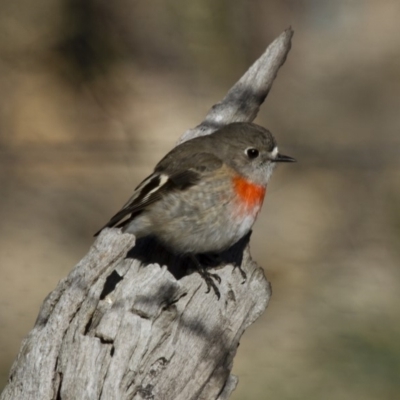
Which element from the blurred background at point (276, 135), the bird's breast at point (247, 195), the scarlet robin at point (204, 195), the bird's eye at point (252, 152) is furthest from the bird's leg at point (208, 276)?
the blurred background at point (276, 135)

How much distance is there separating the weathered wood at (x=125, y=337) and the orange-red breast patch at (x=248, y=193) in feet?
2.39

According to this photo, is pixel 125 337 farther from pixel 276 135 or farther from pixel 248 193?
pixel 276 135

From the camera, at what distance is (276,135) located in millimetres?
9281

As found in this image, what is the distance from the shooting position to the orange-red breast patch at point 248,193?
5.59 meters

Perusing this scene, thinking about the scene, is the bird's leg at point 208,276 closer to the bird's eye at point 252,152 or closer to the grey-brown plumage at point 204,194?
the grey-brown plumage at point 204,194

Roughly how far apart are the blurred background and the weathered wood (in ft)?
8.77

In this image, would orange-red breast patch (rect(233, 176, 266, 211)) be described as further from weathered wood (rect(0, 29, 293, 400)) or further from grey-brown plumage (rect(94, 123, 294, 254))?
weathered wood (rect(0, 29, 293, 400))

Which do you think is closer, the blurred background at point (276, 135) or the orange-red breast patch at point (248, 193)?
the orange-red breast patch at point (248, 193)

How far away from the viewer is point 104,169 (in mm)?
9094

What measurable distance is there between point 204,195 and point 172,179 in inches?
9.0

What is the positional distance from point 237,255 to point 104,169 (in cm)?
366

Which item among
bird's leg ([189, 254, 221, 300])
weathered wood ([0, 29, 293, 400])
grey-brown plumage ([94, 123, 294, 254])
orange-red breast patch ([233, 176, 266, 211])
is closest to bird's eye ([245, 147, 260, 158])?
grey-brown plumage ([94, 123, 294, 254])

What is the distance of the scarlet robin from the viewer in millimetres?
5484

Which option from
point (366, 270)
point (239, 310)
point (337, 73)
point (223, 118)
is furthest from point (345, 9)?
point (239, 310)
